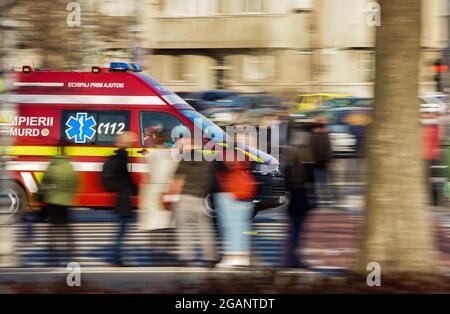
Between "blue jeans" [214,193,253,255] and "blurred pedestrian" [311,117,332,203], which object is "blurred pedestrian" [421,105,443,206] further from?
"blue jeans" [214,193,253,255]

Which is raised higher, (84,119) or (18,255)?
(84,119)

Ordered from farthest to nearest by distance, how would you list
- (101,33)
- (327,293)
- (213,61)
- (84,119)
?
(213,61), (101,33), (84,119), (327,293)

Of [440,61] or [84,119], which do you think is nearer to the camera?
[84,119]

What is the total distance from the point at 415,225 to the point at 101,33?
1478 cm

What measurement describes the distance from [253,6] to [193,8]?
3339 mm

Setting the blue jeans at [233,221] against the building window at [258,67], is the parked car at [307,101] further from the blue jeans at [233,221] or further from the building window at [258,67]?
the blue jeans at [233,221]

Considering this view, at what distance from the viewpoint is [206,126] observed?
1642 cm

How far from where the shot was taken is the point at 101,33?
23359 mm

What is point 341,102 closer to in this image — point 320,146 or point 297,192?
point 320,146

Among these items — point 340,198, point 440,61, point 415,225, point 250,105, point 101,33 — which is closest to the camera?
point 415,225

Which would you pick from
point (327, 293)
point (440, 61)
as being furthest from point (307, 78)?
point (327, 293)

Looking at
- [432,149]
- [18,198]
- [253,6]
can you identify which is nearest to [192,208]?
[18,198]

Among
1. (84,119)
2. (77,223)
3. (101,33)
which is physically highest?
(101,33)

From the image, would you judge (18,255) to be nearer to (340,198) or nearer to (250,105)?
(340,198)
